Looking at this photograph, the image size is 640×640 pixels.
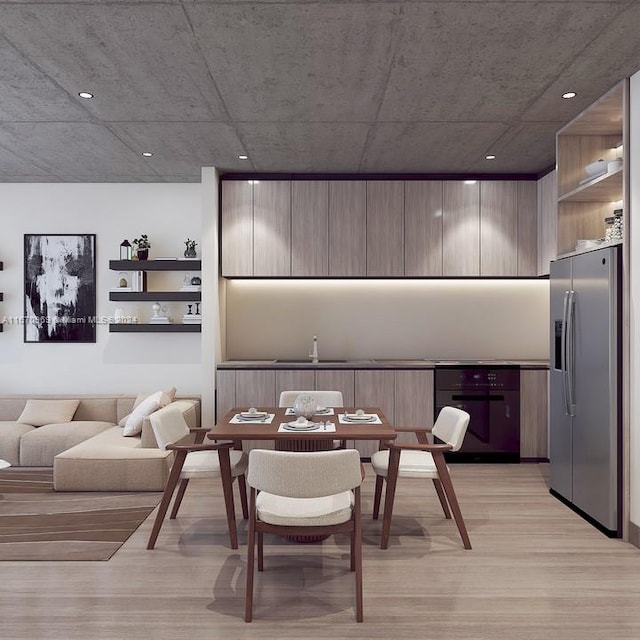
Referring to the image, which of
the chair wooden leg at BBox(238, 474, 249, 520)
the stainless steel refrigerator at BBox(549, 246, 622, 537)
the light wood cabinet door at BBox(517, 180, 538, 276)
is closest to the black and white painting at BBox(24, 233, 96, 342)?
the chair wooden leg at BBox(238, 474, 249, 520)

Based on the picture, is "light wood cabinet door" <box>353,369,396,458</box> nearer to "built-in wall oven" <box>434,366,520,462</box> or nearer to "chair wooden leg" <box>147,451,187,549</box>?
"built-in wall oven" <box>434,366,520,462</box>

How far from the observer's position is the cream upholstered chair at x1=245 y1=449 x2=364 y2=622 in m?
2.59

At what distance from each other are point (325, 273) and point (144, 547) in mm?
3197

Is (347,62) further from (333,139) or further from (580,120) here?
(580,120)

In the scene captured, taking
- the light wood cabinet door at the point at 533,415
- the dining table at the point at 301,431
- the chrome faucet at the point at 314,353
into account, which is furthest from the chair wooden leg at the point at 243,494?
the light wood cabinet door at the point at 533,415

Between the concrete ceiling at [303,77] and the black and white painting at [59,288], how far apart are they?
1.14m

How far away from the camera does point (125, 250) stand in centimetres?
613

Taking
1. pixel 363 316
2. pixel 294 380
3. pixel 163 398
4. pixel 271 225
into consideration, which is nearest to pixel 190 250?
pixel 271 225

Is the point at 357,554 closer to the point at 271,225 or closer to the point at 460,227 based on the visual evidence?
the point at 271,225

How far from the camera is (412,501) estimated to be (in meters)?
4.38

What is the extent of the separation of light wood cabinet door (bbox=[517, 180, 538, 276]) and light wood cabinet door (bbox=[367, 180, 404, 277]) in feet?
3.98

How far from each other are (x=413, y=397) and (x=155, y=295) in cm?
290

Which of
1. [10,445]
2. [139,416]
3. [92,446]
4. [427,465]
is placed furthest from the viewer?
[10,445]

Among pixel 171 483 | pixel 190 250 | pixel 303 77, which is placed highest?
pixel 303 77
